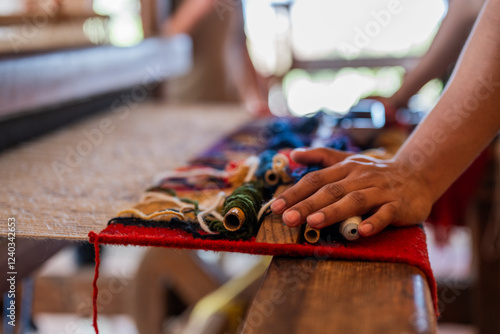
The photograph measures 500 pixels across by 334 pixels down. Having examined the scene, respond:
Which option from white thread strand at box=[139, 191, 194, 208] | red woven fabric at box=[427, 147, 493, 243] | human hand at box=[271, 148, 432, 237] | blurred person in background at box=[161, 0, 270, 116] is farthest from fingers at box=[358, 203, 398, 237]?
blurred person in background at box=[161, 0, 270, 116]

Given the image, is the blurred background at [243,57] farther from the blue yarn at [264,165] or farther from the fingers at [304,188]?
the fingers at [304,188]

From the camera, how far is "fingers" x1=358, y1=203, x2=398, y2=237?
55 centimetres

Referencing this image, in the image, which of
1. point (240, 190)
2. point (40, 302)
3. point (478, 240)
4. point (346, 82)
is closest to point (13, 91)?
point (240, 190)

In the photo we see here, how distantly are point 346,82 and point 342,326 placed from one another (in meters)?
2.82

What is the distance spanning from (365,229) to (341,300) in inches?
5.1

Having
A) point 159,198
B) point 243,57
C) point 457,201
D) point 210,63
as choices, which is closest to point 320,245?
point 159,198

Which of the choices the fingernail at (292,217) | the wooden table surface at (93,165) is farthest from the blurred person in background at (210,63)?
the fingernail at (292,217)

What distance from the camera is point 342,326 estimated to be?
1.30 ft

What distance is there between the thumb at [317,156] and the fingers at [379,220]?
5.7 inches

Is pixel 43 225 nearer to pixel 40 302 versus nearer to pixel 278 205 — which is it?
pixel 278 205

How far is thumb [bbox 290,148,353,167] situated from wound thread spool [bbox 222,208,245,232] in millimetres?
157

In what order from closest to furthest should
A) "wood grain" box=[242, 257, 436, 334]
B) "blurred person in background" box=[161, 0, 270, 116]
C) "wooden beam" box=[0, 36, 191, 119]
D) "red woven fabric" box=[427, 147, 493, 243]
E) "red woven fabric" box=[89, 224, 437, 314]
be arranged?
"wood grain" box=[242, 257, 436, 334] < "red woven fabric" box=[89, 224, 437, 314] < "wooden beam" box=[0, 36, 191, 119] < "red woven fabric" box=[427, 147, 493, 243] < "blurred person in background" box=[161, 0, 270, 116]

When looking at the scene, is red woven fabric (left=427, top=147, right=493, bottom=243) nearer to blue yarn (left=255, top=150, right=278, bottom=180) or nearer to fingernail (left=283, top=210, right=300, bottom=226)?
blue yarn (left=255, top=150, right=278, bottom=180)

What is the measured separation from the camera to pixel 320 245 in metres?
0.53
